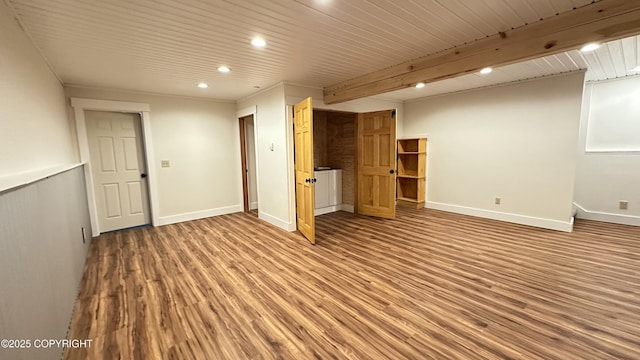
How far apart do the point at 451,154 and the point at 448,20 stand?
3.71 metres

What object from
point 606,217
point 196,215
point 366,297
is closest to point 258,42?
point 366,297

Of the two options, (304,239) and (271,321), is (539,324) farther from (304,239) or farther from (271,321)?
(304,239)

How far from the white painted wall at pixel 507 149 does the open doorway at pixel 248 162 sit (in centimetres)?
382

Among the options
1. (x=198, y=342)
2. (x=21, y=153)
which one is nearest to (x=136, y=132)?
(x=21, y=153)

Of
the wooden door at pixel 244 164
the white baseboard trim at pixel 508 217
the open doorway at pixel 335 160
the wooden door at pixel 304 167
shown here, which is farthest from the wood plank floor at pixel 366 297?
the wooden door at pixel 244 164

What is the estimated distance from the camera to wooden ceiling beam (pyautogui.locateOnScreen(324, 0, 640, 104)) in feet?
6.52

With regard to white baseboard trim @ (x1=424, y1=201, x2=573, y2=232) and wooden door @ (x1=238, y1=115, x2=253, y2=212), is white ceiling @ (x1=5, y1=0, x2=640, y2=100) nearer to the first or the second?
wooden door @ (x1=238, y1=115, x2=253, y2=212)

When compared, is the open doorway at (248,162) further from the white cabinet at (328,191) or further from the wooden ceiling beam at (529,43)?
the wooden ceiling beam at (529,43)

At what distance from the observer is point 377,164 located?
17.1 ft

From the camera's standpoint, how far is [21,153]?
1.82 meters

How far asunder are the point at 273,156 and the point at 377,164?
6.78 feet

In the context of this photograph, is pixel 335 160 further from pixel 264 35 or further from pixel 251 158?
pixel 264 35

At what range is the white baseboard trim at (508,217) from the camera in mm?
4199

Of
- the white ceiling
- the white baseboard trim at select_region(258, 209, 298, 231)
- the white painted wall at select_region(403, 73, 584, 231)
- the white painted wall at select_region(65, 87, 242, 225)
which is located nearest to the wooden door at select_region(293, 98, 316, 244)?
the white baseboard trim at select_region(258, 209, 298, 231)
